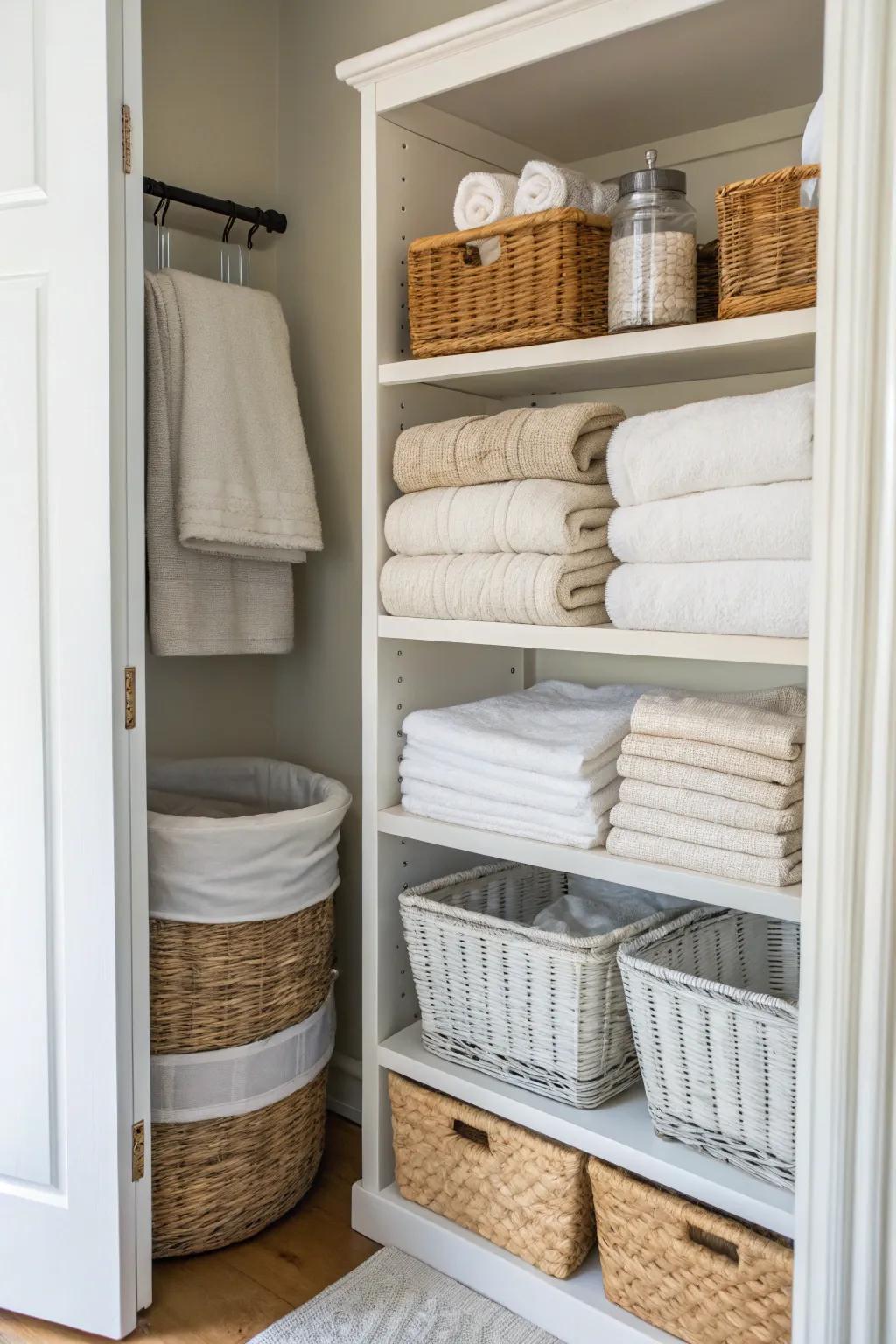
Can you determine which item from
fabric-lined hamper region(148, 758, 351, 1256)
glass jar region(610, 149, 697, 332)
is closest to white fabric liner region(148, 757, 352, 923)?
fabric-lined hamper region(148, 758, 351, 1256)

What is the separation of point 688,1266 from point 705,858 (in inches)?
20.4

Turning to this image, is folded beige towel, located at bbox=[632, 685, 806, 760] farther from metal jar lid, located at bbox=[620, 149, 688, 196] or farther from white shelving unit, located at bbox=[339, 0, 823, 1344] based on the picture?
metal jar lid, located at bbox=[620, 149, 688, 196]

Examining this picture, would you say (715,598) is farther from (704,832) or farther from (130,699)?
(130,699)

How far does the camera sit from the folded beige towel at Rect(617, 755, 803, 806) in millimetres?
1241

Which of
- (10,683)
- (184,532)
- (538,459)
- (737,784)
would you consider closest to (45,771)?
(10,683)

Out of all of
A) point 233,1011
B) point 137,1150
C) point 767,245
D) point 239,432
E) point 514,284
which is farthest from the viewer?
point 239,432

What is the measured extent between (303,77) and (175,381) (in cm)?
80

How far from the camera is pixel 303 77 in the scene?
82.3 inches

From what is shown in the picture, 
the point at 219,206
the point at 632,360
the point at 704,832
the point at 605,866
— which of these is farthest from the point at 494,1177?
the point at 219,206

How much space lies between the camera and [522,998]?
4.90 feet

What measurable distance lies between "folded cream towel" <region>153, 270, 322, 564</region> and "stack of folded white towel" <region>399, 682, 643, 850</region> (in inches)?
17.3

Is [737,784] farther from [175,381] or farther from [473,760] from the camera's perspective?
[175,381]

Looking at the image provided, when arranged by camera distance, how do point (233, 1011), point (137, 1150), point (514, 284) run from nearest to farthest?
point (514, 284) < point (137, 1150) < point (233, 1011)

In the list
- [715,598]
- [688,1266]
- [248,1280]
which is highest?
[715,598]
